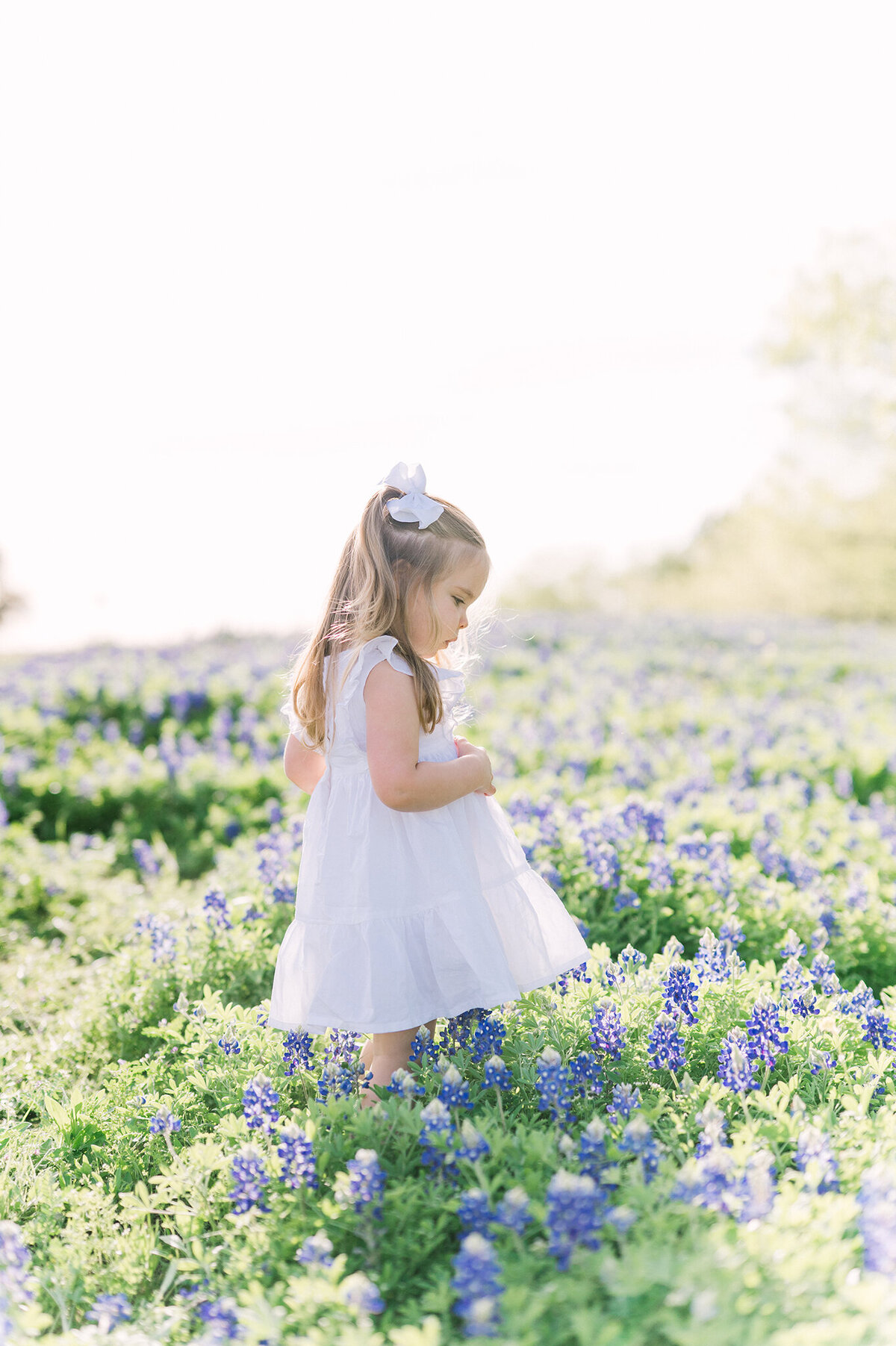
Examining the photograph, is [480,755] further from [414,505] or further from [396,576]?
[414,505]

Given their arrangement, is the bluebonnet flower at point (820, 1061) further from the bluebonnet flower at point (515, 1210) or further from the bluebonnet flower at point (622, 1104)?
the bluebonnet flower at point (515, 1210)

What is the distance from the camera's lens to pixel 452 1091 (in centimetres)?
254

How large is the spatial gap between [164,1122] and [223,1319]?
29.8 inches

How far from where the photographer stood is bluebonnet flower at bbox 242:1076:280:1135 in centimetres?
260

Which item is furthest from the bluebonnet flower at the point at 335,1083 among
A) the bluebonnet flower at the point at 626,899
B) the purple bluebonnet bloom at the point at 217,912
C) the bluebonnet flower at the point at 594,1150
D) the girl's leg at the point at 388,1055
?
the bluebonnet flower at the point at 626,899

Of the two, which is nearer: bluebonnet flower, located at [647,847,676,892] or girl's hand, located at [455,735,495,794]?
girl's hand, located at [455,735,495,794]

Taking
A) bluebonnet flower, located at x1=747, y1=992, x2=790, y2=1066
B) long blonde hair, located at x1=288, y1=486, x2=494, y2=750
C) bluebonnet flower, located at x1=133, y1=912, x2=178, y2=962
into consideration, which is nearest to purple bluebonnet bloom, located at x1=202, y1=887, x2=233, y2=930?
bluebonnet flower, located at x1=133, y1=912, x2=178, y2=962

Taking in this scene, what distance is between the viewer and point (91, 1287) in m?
2.38

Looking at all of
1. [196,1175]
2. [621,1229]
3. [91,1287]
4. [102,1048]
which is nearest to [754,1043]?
[621,1229]

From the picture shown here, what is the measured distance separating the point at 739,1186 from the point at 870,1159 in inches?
16.4

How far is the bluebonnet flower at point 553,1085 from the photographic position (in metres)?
2.54

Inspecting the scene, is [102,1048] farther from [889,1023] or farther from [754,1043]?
[889,1023]

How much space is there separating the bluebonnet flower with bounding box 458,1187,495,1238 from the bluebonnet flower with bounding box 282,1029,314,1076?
929 mm

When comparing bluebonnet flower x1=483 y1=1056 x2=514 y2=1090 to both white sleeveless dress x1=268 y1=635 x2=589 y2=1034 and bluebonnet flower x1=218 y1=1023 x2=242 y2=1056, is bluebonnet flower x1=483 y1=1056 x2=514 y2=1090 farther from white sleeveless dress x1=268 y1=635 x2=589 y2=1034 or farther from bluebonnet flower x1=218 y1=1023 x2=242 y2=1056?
bluebonnet flower x1=218 y1=1023 x2=242 y2=1056
